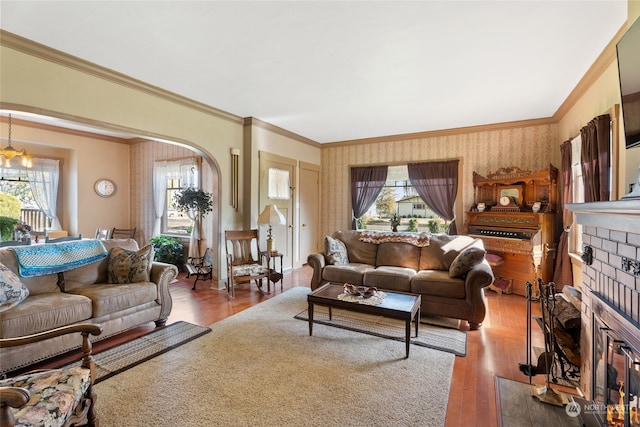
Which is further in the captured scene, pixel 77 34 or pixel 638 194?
pixel 77 34

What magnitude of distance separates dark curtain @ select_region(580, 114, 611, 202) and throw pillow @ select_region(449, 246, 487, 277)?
1.13m

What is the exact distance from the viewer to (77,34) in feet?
8.31

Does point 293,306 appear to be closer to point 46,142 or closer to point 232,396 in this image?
point 232,396

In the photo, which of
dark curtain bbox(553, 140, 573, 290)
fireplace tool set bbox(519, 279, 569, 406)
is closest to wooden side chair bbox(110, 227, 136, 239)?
fireplace tool set bbox(519, 279, 569, 406)

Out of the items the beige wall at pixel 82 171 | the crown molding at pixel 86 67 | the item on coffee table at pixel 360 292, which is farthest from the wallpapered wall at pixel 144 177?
the item on coffee table at pixel 360 292

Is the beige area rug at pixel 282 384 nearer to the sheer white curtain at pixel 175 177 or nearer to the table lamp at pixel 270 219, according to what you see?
the table lamp at pixel 270 219

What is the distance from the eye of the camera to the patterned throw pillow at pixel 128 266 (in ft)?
10.2

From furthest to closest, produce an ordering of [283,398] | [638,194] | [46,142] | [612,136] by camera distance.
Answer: [46,142], [612,136], [283,398], [638,194]

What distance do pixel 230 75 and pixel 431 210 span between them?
4.24m

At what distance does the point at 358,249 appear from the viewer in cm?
456

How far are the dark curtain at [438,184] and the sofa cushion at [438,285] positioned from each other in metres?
2.14

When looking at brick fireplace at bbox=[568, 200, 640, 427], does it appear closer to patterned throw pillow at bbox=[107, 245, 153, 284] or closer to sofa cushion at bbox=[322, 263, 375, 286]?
sofa cushion at bbox=[322, 263, 375, 286]

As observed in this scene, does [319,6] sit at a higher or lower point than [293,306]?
higher

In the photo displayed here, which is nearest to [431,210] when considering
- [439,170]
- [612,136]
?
[439,170]
